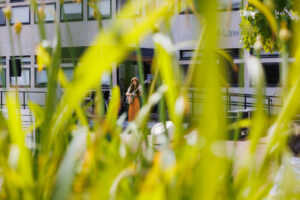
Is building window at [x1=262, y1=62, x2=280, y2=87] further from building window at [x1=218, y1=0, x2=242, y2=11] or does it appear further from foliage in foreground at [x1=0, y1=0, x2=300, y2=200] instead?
foliage in foreground at [x1=0, y1=0, x2=300, y2=200]

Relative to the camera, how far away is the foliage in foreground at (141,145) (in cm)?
31

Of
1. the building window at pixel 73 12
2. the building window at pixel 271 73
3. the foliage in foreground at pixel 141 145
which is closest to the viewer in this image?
the foliage in foreground at pixel 141 145

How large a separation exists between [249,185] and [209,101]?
0.26 m

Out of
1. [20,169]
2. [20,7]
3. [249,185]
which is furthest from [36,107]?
[20,7]

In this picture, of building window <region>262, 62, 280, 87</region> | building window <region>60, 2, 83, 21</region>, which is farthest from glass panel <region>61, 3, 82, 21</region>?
building window <region>262, 62, 280, 87</region>

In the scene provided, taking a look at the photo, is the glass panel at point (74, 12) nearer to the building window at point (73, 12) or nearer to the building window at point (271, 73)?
the building window at point (73, 12)

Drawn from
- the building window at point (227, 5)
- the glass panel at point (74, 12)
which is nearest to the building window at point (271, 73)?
the glass panel at point (74, 12)

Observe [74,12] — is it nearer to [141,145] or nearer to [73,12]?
[73,12]

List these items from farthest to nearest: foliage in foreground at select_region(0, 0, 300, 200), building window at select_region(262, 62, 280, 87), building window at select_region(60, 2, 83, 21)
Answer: building window at select_region(262, 62, 280, 87), building window at select_region(60, 2, 83, 21), foliage in foreground at select_region(0, 0, 300, 200)

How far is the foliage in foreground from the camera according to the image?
0.31 meters

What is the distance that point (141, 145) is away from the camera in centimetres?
66

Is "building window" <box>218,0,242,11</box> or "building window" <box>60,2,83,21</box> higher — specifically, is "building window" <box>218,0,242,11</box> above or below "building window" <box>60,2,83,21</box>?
below

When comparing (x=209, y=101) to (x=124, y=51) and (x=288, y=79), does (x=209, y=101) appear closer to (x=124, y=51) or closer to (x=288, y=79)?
(x=124, y=51)

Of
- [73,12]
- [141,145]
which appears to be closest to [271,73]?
[73,12]
